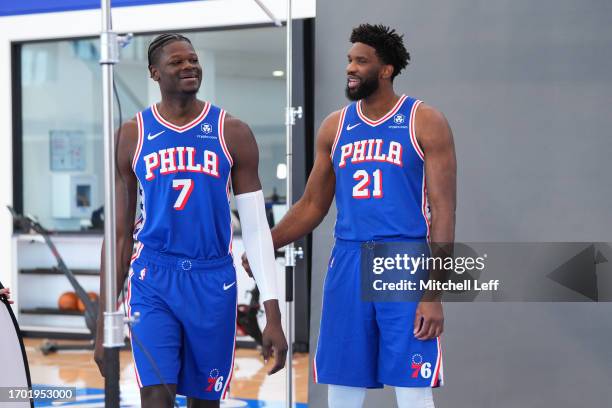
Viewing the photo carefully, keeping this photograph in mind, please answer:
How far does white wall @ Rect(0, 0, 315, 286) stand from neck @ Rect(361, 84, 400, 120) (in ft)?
9.69

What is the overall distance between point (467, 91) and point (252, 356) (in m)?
3.30

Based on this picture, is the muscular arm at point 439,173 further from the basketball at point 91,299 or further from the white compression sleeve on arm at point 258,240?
the basketball at point 91,299

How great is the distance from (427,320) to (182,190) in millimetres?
823

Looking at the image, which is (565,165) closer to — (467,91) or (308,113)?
(467,91)

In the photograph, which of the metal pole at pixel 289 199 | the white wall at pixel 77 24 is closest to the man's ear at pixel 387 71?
the metal pole at pixel 289 199

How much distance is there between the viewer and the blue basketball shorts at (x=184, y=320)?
2.66 metres

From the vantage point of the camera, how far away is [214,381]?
2742 mm

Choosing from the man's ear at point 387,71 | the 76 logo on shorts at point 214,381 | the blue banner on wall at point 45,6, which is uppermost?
the blue banner on wall at point 45,6

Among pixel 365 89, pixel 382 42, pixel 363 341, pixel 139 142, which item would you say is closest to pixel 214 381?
pixel 363 341

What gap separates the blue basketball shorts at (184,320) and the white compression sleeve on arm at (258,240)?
0.09 metres

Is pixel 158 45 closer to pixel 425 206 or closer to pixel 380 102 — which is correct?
pixel 380 102

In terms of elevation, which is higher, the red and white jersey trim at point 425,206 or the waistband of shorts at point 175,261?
the red and white jersey trim at point 425,206

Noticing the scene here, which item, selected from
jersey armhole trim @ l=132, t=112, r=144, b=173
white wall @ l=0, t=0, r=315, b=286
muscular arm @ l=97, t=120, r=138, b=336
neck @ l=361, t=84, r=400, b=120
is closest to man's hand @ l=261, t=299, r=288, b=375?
muscular arm @ l=97, t=120, r=138, b=336

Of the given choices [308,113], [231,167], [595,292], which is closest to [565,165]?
[595,292]
